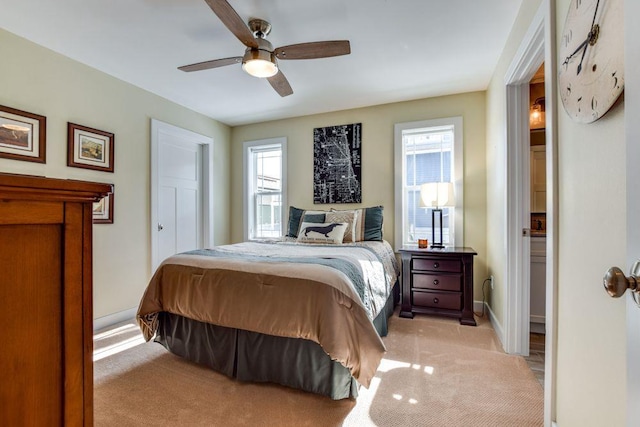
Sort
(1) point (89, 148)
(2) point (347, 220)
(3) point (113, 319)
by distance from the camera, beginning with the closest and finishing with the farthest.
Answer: (1) point (89, 148)
(3) point (113, 319)
(2) point (347, 220)

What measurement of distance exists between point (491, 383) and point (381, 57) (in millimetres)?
2677

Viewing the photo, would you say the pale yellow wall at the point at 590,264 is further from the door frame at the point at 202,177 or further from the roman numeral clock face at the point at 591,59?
the door frame at the point at 202,177

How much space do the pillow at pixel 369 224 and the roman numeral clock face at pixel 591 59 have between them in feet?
7.34

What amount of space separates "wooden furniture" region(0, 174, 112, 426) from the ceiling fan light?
1.85 meters

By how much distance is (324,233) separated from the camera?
10.4 feet

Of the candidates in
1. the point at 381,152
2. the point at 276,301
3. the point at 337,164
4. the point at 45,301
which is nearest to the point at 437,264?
the point at 381,152

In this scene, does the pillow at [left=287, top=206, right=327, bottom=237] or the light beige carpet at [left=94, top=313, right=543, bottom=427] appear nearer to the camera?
the light beige carpet at [left=94, top=313, right=543, bottom=427]

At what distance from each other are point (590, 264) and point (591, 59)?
Result: 0.74 m

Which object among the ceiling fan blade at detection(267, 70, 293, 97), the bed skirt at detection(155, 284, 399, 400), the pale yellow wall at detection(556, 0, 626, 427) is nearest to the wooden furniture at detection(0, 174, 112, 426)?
the bed skirt at detection(155, 284, 399, 400)

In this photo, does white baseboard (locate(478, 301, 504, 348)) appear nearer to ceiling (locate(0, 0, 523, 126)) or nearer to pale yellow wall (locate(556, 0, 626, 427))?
pale yellow wall (locate(556, 0, 626, 427))

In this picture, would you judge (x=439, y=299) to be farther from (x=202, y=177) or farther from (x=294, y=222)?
(x=202, y=177)

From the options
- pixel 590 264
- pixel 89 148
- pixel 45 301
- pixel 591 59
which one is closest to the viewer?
pixel 45 301

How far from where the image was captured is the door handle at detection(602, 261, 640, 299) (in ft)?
1.83

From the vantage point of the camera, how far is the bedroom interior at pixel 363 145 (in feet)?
3.57
